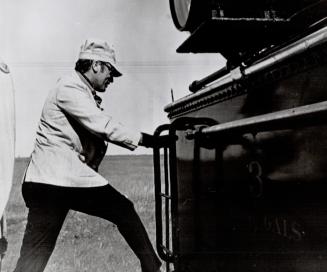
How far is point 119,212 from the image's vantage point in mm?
3512

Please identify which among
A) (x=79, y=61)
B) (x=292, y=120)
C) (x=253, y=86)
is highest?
(x=79, y=61)

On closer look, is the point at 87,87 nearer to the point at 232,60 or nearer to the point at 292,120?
the point at 232,60

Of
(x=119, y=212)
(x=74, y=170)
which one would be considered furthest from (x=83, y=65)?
(x=119, y=212)

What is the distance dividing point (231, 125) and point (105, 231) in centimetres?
700

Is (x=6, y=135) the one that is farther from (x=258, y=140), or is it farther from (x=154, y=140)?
(x=258, y=140)

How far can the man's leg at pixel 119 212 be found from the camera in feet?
11.5

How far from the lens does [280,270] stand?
1.73 meters

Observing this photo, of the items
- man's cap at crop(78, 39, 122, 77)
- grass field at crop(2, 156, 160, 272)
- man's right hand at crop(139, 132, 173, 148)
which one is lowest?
grass field at crop(2, 156, 160, 272)

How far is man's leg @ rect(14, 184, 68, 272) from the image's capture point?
128 inches

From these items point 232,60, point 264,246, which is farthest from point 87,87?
point 264,246

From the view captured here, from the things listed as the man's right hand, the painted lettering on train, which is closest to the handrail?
the painted lettering on train

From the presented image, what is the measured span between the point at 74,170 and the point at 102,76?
73 cm

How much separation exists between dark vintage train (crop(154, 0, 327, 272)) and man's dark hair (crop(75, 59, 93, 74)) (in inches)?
42.5

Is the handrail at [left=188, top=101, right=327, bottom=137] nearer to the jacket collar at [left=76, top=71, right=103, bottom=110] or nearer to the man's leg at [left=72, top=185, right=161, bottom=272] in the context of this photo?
the man's leg at [left=72, top=185, right=161, bottom=272]
